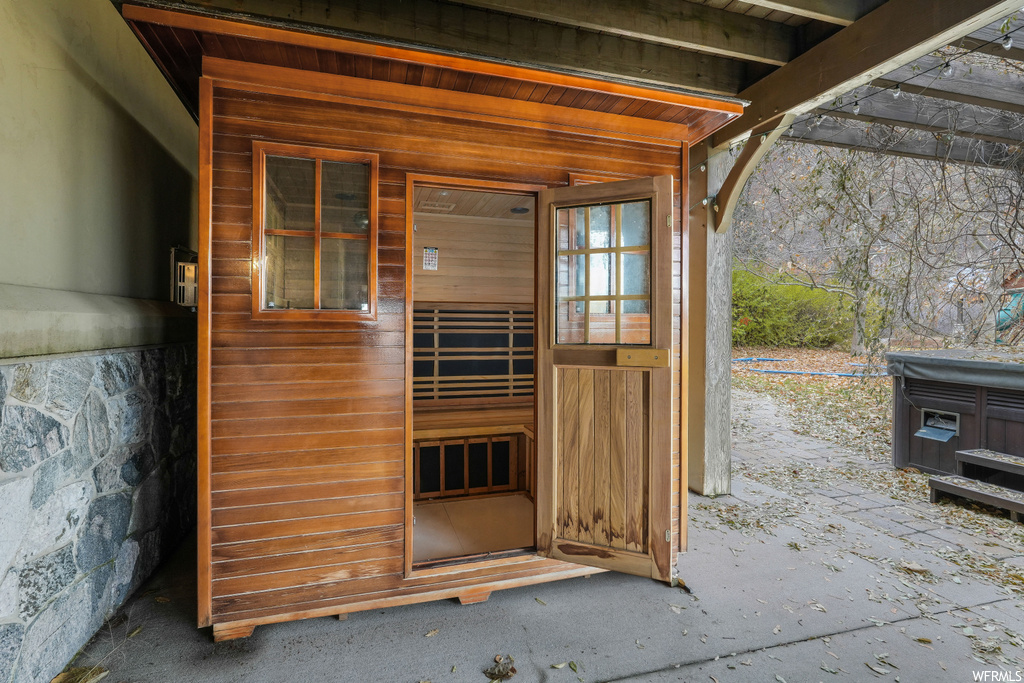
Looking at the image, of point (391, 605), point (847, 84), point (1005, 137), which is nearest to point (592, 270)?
point (847, 84)

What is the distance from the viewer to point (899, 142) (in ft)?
16.8

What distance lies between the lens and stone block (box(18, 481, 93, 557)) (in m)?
1.95

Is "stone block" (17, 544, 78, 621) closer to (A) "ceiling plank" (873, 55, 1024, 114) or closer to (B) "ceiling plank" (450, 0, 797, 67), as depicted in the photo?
(B) "ceiling plank" (450, 0, 797, 67)

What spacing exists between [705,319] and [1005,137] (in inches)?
146

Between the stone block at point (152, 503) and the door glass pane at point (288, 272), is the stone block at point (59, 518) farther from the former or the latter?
the door glass pane at point (288, 272)

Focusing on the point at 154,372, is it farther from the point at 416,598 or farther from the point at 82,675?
the point at 416,598

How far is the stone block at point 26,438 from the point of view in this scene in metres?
1.79

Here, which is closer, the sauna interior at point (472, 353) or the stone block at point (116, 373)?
the stone block at point (116, 373)

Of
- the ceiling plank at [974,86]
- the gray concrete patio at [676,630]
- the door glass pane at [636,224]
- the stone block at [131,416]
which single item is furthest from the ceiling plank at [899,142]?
the stone block at [131,416]

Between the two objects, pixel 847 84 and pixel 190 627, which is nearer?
pixel 190 627

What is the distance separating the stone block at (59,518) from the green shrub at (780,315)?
13763 mm

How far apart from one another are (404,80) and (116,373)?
2079 mm

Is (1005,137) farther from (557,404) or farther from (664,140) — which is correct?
(557,404)

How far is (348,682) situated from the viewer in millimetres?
2135
